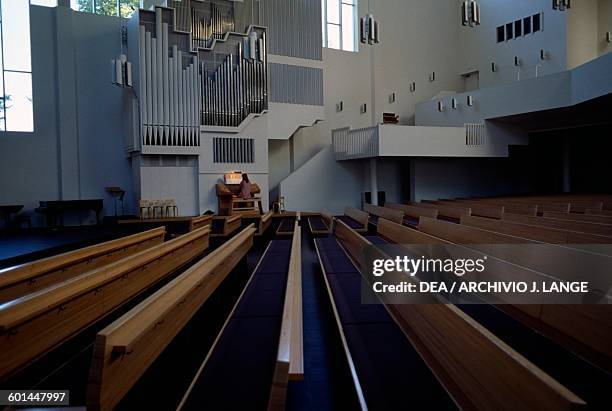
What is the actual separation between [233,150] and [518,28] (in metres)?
9.92

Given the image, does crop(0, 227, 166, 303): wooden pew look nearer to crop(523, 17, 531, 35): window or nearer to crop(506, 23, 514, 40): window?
crop(523, 17, 531, 35): window

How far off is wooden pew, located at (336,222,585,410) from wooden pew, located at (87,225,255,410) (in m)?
1.06

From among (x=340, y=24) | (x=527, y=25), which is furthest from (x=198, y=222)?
(x=527, y=25)

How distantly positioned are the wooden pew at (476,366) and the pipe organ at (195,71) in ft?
26.7

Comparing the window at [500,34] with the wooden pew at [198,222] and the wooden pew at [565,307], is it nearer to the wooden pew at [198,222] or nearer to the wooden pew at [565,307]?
the wooden pew at [198,222]

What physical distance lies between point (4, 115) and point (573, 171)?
1735 cm

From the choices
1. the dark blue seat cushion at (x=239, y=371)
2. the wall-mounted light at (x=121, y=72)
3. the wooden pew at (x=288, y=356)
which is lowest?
the dark blue seat cushion at (x=239, y=371)

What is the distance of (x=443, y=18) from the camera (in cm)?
1465

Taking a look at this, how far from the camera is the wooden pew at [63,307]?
1.48 meters

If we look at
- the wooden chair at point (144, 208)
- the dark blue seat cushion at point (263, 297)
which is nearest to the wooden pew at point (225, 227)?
the wooden chair at point (144, 208)

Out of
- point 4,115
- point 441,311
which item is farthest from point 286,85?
point 441,311

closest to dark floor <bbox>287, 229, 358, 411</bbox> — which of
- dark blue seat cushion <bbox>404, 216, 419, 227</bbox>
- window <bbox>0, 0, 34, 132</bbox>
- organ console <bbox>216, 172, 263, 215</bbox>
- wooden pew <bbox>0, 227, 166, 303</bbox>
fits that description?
wooden pew <bbox>0, 227, 166, 303</bbox>

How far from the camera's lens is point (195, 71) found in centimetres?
944

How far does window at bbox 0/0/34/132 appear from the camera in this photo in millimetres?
8945
